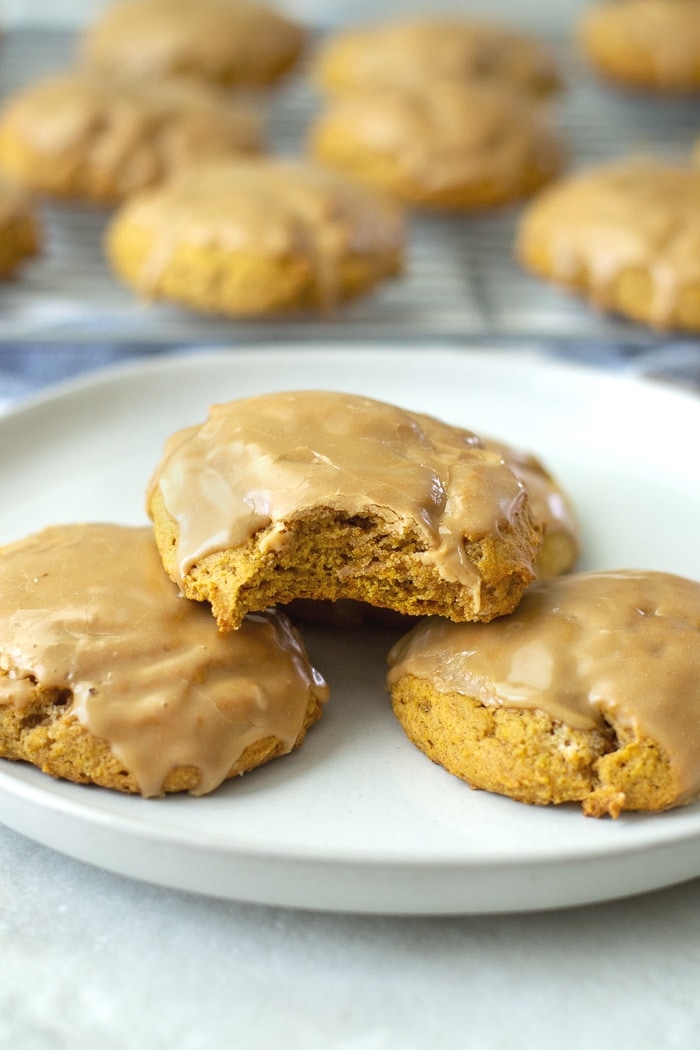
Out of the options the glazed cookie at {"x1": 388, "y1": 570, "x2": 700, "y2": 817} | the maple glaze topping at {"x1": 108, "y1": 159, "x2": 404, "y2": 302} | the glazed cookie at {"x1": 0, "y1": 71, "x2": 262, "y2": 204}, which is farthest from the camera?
the glazed cookie at {"x1": 0, "y1": 71, "x2": 262, "y2": 204}

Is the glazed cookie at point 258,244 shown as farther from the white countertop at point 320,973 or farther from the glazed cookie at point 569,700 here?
the white countertop at point 320,973

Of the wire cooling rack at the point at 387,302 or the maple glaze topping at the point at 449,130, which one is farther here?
the maple glaze topping at the point at 449,130

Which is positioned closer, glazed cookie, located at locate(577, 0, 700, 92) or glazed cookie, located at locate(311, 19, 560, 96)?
glazed cookie, located at locate(311, 19, 560, 96)

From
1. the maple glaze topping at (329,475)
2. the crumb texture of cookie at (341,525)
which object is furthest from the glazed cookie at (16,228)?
the crumb texture of cookie at (341,525)

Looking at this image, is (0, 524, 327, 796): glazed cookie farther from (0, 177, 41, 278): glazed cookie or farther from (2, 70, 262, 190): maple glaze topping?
(2, 70, 262, 190): maple glaze topping

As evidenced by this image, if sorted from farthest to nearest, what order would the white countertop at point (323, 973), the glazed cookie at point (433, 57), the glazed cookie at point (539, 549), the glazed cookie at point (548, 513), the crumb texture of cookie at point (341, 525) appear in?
the glazed cookie at point (433, 57) → the glazed cookie at point (548, 513) → the glazed cookie at point (539, 549) → the crumb texture of cookie at point (341, 525) → the white countertop at point (323, 973)

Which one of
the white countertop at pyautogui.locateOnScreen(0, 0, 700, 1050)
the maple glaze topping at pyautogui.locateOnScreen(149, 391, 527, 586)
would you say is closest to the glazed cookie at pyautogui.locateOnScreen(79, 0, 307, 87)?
the maple glaze topping at pyautogui.locateOnScreen(149, 391, 527, 586)
